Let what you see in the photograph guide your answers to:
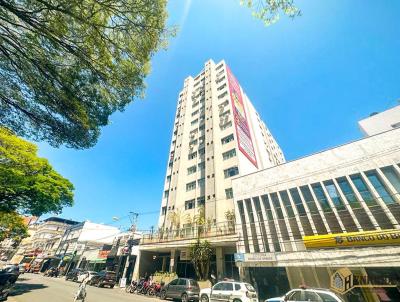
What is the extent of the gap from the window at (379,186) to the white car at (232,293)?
36.3 ft

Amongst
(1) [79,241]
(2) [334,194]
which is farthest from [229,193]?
(1) [79,241]

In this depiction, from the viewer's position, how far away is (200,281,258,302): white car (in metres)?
11.8

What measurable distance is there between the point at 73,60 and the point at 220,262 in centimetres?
2062

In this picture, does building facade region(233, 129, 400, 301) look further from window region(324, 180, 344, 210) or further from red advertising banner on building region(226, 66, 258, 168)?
red advertising banner on building region(226, 66, 258, 168)

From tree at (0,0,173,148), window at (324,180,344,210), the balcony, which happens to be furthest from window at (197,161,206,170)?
tree at (0,0,173,148)

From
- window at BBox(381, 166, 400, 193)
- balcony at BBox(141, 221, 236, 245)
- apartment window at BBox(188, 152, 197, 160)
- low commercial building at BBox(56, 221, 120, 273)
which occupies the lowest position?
balcony at BBox(141, 221, 236, 245)

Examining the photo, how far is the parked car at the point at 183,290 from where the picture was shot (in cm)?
1500

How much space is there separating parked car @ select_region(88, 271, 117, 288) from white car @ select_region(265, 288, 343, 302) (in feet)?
72.8

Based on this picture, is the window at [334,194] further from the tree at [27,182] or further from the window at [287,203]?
the tree at [27,182]

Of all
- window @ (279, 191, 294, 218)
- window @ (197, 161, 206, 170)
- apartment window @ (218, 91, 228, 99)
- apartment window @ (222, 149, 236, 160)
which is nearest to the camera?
window @ (279, 191, 294, 218)

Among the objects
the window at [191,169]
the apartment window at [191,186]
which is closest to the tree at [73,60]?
the apartment window at [191,186]

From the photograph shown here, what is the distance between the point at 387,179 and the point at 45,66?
20963mm

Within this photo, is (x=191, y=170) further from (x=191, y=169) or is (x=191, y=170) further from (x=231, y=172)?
(x=231, y=172)

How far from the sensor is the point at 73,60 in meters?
7.57
